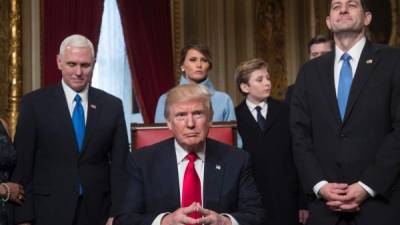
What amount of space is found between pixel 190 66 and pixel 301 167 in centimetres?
141

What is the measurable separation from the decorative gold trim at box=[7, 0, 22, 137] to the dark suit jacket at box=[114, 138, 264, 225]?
4403 millimetres

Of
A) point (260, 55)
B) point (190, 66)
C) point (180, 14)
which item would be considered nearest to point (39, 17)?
point (180, 14)

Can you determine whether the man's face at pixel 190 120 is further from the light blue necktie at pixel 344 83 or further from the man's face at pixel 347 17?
the man's face at pixel 347 17

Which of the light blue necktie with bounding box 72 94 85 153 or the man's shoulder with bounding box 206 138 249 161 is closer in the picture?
the man's shoulder with bounding box 206 138 249 161

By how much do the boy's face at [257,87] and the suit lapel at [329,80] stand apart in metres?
0.88

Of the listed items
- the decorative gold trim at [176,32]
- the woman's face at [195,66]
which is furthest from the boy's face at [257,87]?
the decorative gold trim at [176,32]

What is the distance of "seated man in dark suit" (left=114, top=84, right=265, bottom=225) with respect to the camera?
288 cm

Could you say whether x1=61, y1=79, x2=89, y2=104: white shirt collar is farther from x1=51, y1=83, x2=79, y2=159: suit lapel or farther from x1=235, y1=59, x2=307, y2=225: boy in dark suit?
x1=235, y1=59, x2=307, y2=225: boy in dark suit

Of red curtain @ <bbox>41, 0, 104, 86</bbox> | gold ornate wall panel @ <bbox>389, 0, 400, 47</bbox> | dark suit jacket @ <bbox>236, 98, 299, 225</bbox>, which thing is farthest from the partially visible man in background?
gold ornate wall panel @ <bbox>389, 0, 400, 47</bbox>

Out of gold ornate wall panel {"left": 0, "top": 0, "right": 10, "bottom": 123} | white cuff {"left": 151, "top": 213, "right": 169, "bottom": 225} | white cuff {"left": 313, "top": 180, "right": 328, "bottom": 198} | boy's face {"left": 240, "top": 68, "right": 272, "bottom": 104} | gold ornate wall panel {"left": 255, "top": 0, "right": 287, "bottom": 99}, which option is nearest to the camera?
white cuff {"left": 151, "top": 213, "right": 169, "bottom": 225}

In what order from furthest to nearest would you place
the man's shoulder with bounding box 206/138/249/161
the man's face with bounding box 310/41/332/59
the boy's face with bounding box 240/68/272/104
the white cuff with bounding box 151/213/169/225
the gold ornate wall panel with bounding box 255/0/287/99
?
1. the gold ornate wall panel with bounding box 255/0/287/99
2. the man's face with bounding box 310/41/332/59
3. the boy's face with bounding box 240/68/272/104
4. the man's shoulder with bounding box 206/138/249/161
5. the white cuff with bounding box 151/213/169/225

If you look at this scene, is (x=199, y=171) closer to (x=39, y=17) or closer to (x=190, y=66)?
(x=190, y=66)

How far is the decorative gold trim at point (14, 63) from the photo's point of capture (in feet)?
23.3

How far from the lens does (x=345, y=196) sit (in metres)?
3.03
